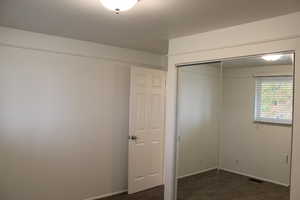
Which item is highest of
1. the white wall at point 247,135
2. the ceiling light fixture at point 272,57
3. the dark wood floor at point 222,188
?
the ceiling light fixture at point 272,57

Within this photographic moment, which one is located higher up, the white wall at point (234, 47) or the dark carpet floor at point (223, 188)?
the white wall at point (234, 47)

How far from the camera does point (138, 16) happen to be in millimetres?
2279

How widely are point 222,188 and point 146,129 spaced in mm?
1526

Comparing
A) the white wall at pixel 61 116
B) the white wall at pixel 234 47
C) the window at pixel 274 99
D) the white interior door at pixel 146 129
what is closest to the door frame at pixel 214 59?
the white wall at pixel 234 47

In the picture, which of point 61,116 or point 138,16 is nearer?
point 138,16

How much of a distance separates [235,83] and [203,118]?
647 millimetres

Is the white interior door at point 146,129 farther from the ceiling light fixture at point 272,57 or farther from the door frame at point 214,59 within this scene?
the ceiling light fixture at point 272,57

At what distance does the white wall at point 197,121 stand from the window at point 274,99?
546 millimetres

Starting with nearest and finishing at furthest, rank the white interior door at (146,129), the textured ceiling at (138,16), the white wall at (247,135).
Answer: the textured ceiling at (138,16)
the white wall at (247,135)
the white interior door at (146,129)

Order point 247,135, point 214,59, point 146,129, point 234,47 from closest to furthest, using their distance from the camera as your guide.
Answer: point 234,47
point 214,59
point 247,135
point 146,129

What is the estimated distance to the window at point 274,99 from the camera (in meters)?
2.28

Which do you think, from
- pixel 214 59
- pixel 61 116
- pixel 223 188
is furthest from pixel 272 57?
pixel 61 116

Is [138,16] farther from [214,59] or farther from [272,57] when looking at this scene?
[272,57]

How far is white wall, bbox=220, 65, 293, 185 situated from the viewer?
2462mm
